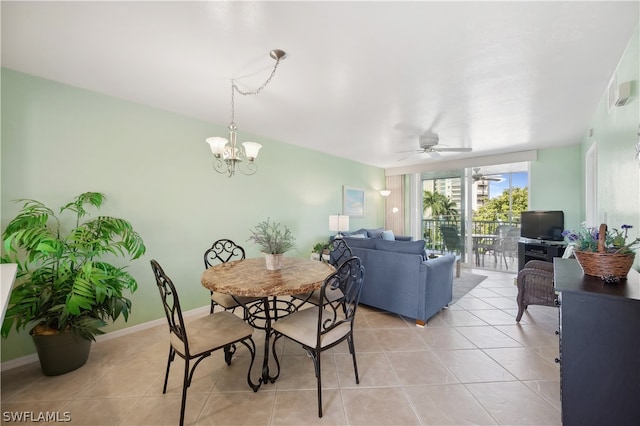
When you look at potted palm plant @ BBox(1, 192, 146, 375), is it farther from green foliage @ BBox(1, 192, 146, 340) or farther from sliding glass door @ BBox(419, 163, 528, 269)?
sliding glass door @ BBox(419, 163, 528, 269)

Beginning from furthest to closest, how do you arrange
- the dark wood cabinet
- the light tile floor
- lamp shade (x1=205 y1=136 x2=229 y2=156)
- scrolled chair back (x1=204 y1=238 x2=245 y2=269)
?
scrolled chair back (x1=204 y1=238 x2=245 y2=269) → lamp shade (x1=205 y1=136 x2=229 y2=156) → the light tile floor → the dark wood cabinet

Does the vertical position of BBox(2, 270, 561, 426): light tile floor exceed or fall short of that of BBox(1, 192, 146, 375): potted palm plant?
it falls short

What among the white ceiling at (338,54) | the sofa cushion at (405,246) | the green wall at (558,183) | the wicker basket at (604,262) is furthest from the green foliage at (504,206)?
the wicker basket at (604,262)

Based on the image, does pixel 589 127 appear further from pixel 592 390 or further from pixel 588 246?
pixel 592 390

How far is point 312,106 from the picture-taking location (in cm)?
275

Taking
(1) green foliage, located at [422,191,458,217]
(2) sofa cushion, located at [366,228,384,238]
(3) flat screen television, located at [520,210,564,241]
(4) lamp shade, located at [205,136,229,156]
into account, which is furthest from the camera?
(1) green foliage, located at [422,191,458,217]

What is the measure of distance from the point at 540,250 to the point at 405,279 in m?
2.87

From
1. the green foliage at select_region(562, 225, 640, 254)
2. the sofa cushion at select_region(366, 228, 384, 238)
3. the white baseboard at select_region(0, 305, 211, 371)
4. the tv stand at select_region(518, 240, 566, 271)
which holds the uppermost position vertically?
the green foliage at select_region(562, 225, 640, 254)

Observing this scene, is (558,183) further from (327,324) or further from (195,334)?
(195,334)

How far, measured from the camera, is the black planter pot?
1898 millimetres

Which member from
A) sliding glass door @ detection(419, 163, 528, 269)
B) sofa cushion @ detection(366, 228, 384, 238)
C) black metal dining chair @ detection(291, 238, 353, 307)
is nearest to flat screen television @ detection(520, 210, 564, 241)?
sliding glass door @ detection(419, 163, 528, 269)

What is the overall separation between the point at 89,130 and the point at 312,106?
2.19 metres

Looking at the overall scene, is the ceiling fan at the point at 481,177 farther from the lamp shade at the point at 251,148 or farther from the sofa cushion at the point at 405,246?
the lamp shade at the point at 251,148

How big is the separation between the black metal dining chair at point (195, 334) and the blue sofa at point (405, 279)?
5.81 ft
